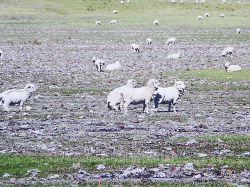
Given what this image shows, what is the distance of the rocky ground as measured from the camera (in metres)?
18.9

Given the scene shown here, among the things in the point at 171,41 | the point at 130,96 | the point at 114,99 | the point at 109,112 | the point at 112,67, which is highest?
the point at 130,96

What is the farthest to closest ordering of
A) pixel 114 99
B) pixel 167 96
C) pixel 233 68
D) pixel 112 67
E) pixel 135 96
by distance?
pixel 112 67 → pixel 233 68 → pixel 167 96 → pixel 114 99 → pixel 135 96

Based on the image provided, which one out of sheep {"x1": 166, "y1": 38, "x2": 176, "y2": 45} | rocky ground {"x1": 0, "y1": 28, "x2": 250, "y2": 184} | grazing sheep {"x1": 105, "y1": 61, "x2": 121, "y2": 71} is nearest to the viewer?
rocky ground {"x1": 0, "y1": 28, "x2": 250, "y2": 184}

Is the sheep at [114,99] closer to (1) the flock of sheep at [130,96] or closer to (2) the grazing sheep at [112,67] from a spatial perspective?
(1) the flock of sheep at [130,96]

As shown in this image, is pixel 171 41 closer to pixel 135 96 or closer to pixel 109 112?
pixel 135 96

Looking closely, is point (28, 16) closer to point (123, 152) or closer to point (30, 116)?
point (30, 116)

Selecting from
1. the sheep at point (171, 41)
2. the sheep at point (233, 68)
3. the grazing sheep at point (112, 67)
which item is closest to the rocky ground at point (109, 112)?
the grazing sheep at point (112, 67)

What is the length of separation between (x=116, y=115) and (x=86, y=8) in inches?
3021

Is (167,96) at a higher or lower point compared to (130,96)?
lower

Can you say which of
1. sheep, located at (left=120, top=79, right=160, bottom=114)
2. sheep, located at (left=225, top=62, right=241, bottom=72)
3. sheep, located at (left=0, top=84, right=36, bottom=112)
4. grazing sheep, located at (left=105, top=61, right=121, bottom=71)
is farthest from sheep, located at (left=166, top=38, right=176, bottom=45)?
sheep, located at (left=0, top=84, right=36, bottom=112)

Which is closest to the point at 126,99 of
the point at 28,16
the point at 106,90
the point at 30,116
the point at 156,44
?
the point at 30,116

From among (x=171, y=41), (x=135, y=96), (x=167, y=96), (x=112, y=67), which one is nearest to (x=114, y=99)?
(x=135, y=96)

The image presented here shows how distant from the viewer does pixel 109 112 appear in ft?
86.5

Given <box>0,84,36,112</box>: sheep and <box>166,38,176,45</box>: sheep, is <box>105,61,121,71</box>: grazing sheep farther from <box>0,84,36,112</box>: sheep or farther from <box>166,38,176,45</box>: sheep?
<box>166,38,176,45</box>: sheep
